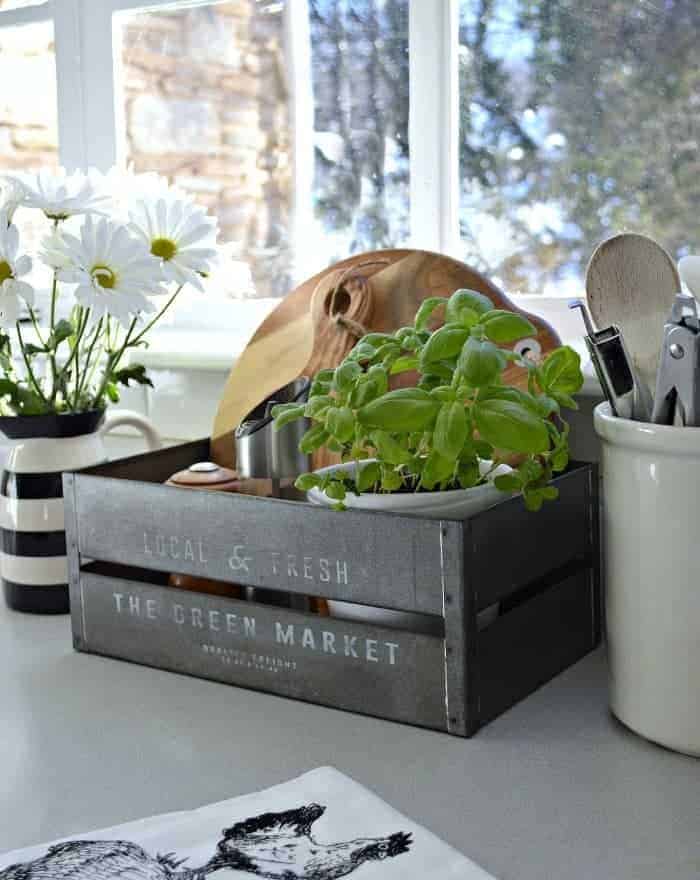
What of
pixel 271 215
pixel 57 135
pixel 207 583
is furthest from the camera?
pixel 57 135

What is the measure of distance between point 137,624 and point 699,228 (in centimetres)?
70

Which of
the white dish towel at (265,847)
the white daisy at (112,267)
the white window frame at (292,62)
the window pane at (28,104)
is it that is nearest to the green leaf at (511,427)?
the white dish towel at (265,847)

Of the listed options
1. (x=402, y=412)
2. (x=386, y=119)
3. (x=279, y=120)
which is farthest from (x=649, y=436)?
(x=279, y=120)

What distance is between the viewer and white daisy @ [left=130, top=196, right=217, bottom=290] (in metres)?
1.01

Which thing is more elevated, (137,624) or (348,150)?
(348,150)

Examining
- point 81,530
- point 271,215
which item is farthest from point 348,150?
point 81,530

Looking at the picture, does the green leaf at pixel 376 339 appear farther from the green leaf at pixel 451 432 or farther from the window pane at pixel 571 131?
the window pane at pixel 571 131

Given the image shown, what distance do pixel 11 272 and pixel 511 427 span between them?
1.61 ft

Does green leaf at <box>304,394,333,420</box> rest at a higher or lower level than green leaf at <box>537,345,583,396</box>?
lower

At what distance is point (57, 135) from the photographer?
1.68 m

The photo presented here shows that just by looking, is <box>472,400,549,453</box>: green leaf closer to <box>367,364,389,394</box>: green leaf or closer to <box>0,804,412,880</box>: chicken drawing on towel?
<box>367,364,389,394</box>: green leaf

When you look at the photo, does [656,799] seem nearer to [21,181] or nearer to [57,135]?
[21,181]

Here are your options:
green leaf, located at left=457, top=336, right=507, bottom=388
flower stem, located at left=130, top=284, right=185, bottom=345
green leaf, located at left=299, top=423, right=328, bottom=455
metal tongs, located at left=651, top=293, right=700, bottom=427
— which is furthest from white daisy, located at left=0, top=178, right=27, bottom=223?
metal tongs, located at left=651, top=293, right=700, bottom=427

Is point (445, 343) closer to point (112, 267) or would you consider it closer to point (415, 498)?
point (415, 498)
